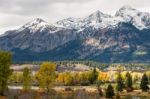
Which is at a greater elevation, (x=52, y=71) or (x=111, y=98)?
(x=52, y=71)

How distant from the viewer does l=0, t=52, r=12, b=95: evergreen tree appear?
122 metres

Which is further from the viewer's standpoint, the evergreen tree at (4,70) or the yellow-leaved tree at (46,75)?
the yellow-leaved tree at (46,75)

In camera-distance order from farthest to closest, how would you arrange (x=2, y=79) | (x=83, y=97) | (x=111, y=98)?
(x=111, y=98)
(x=2, y=79)
(x=83, y=97)

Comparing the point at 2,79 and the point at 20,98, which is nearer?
the point at 20,98

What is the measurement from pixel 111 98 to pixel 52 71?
25.0 m

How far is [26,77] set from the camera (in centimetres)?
16800

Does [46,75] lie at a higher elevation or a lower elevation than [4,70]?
lower

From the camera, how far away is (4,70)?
124m

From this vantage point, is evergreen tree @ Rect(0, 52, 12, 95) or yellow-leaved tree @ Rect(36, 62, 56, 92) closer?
evergreen tree @ Rect(0, 52, 12, 95)

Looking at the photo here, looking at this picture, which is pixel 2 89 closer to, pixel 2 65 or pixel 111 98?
pixel 2 65

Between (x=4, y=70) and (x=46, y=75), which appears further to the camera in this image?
(x=46, y=75)

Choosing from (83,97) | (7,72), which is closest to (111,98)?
(7,72)

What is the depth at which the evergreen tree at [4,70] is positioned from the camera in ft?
400

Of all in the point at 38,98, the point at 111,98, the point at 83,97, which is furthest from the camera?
the point at 111,98
